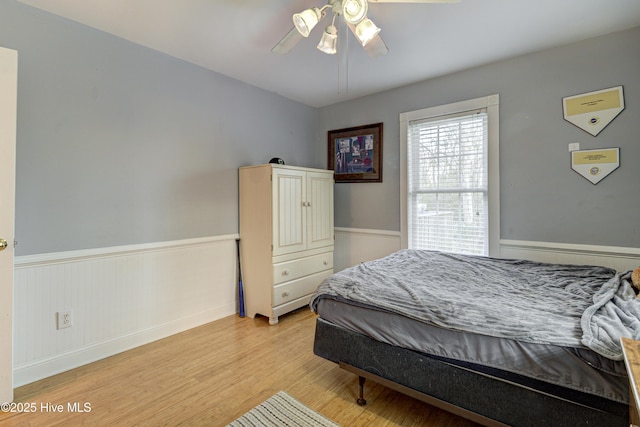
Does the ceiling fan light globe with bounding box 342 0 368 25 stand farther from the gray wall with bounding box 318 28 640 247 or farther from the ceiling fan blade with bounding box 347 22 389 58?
the gray wall with bounding box 318 28 640 247

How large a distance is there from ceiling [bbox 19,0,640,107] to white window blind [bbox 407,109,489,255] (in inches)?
22.4

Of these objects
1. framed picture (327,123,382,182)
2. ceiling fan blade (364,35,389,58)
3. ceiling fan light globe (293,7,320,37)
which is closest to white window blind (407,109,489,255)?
framed picture (327,123,382,182)

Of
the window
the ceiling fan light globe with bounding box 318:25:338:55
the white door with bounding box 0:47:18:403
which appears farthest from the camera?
the window

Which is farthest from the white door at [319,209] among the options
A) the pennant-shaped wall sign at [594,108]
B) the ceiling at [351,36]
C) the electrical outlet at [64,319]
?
the pennant-shaped wall sign at [594,108]

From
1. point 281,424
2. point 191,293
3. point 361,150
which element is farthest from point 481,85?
point 191,293

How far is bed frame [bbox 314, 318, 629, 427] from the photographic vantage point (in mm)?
1124

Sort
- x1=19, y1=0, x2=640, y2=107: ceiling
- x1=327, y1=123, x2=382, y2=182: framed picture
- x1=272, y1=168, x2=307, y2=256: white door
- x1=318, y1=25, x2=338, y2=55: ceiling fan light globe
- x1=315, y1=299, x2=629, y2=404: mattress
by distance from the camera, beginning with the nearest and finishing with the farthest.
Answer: x1=315, y1=299, x2=629, y2=404: mattress, x1=318, y1=25, x2=338, y2=55: ceiling fan light globe, x1=19, y1=0, x2=640, y2=107: ceiling, x1=272, y1=168, x2=307, y2=256: white door, x1=327, y1=123, x2=382, y2=182: framed picture

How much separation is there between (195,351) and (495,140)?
3.20m

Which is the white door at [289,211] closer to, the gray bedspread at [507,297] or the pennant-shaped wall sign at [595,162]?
the gray bedspread at [507,297]

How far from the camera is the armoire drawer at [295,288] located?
2.93 meters

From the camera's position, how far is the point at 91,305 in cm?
→ 221

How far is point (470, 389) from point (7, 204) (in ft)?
8.69

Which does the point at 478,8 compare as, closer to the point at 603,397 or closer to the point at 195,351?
the point at 603,397

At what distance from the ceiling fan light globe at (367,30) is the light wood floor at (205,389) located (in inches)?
85.7
